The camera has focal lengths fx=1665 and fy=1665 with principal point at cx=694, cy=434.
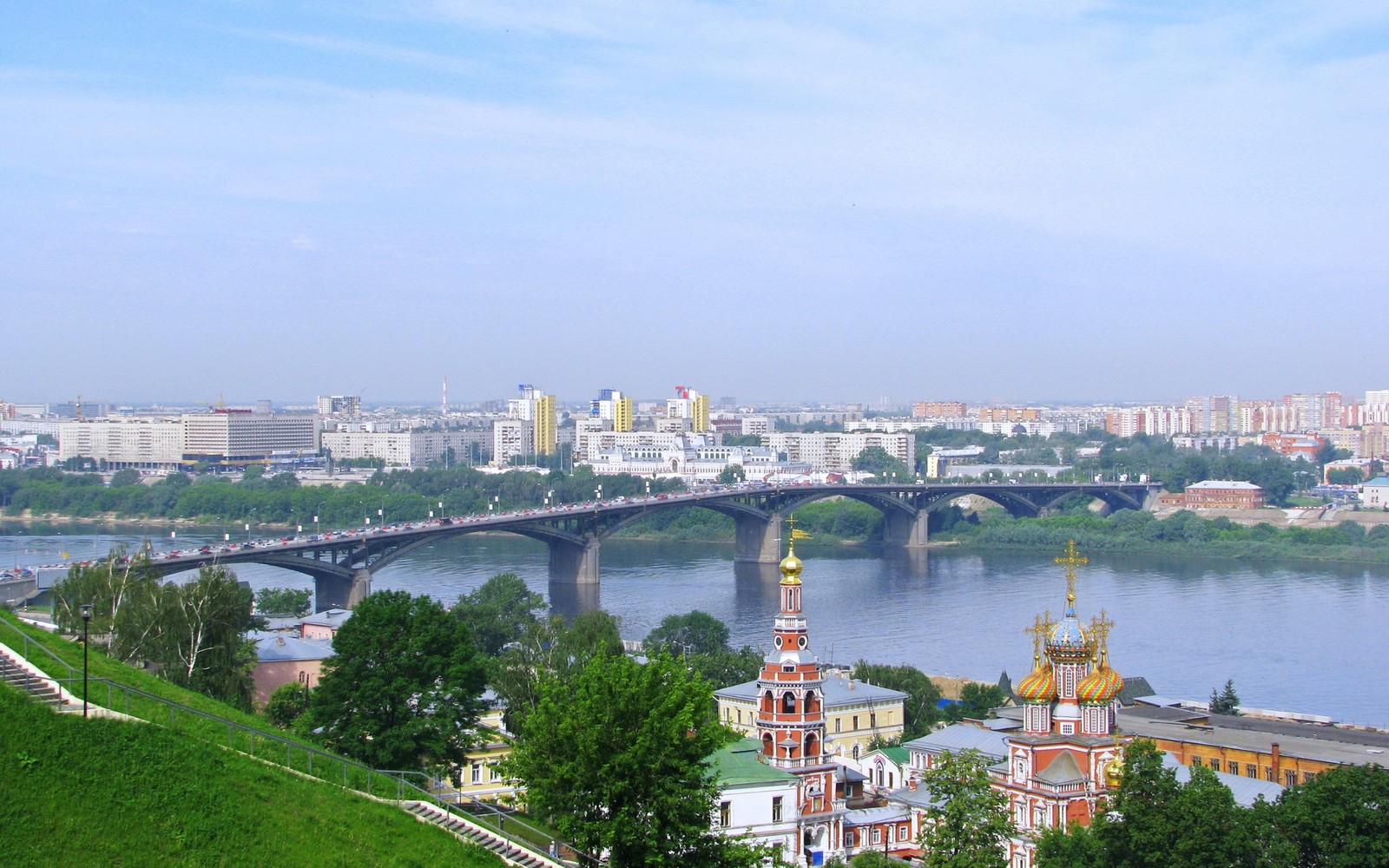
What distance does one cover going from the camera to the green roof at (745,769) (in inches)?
513

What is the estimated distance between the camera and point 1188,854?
10.7 m

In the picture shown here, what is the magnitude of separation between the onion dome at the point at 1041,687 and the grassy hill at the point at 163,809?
6534 mm

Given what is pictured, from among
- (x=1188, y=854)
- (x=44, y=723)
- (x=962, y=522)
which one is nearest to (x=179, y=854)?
(x=44, y=723)

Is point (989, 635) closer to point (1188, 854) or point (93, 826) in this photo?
point (1188, 854)

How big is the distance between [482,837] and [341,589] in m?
22.2

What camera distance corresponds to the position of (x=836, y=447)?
8012cm

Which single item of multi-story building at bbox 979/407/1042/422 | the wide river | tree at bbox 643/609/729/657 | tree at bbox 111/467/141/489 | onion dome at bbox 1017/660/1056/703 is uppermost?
multi-story building at bbox 979/407/1042/422

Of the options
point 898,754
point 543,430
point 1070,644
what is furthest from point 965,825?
point 543,430

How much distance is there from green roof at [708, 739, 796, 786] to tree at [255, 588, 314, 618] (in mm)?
14126

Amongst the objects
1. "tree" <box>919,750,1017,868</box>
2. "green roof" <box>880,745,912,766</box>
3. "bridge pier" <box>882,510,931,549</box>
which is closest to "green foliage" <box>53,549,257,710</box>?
"tree" <box>919,750,1017,868</box>

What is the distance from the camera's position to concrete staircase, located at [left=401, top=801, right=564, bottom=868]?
28.6 feet

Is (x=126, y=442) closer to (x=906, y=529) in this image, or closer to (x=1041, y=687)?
(x=906, y=529)

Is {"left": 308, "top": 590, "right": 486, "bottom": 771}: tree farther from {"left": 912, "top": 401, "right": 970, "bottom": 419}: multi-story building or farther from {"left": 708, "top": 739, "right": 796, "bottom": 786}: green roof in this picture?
{"left": 912, "top": 401, "right": 970, "bottom": 419}: multi-story building

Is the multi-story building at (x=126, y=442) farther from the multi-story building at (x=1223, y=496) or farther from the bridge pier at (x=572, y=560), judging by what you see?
the multi-story building at (x=1223, y=496)
